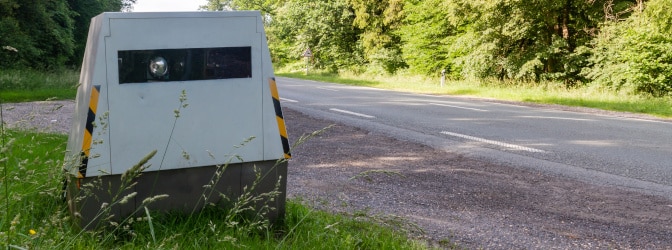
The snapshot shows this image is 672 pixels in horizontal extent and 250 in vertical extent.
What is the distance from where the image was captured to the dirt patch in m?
4.05

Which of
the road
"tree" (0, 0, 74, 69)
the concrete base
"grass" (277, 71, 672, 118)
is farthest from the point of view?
"tree" (0, 0, 74, 69)

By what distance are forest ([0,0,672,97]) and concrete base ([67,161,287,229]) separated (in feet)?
28.6

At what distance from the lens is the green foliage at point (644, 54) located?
659 inches

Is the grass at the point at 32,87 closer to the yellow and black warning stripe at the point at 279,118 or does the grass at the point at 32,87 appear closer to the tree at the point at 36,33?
the tree at the point at 36,33

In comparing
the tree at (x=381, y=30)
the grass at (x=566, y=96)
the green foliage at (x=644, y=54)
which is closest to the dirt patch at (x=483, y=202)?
the grass at (x=566, y=96)

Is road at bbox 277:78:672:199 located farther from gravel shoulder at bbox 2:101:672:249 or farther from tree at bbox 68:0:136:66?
tree at bbox 68:0:136:66

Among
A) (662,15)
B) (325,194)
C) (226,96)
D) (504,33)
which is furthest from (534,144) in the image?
(504,33)

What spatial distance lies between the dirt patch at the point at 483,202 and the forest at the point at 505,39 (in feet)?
25.7

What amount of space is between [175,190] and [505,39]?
22953 mm

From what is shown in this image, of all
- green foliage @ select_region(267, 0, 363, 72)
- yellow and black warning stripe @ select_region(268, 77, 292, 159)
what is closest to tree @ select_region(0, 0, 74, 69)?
yellow and black warning stripe @ select_region(268, 77, 292, 159)

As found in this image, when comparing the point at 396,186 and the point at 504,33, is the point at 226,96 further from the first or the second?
the point at 504,33

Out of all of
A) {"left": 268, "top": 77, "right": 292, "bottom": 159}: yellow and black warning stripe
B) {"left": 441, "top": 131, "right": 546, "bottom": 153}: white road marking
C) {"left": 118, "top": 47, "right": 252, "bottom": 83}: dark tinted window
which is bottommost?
{"left": 441, "top": 131, "right": 546, "bottom": 153}: white road marking

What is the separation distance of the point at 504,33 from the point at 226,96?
842 inches

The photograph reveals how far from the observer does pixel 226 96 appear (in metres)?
3.35
